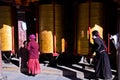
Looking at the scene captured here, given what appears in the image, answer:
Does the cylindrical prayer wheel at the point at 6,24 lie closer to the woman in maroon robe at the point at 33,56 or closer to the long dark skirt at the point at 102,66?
the woman in maroon robe at the point at 33,56

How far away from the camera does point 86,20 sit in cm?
1523

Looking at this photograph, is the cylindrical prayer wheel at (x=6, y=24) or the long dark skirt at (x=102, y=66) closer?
the long dark skirt at (x=102, y=66)

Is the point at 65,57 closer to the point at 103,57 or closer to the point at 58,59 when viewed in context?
the point at 58,59

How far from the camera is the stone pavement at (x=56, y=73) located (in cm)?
1398

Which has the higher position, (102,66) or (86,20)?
(86,20)

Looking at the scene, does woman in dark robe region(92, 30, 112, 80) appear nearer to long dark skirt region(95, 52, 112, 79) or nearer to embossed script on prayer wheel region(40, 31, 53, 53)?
long dark skirt region(95, 52, 112, 79)

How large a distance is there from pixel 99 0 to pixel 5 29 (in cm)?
380

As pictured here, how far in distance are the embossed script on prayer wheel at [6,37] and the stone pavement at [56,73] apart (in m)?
0.94

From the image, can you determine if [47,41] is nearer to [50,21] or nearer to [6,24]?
[50,21]

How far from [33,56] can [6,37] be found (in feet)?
7.00

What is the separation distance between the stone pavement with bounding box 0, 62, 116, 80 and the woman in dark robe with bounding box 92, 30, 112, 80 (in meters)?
0.68

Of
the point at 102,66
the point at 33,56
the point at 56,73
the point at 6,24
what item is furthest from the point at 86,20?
the point at 6,24

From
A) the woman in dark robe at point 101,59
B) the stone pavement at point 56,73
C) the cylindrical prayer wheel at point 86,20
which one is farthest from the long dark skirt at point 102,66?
the cylindrical prayer wheel at point 86,20

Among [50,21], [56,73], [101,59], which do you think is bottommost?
[56,73]
